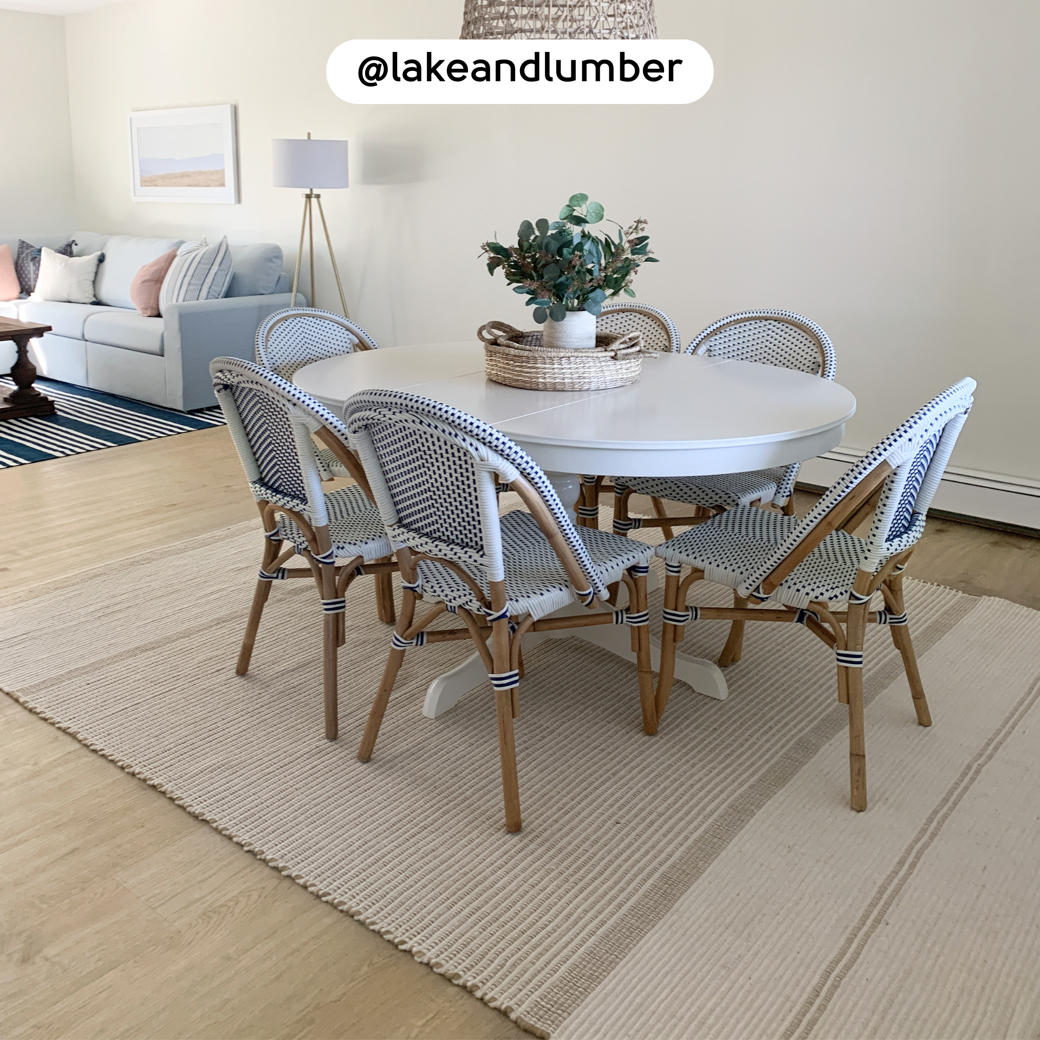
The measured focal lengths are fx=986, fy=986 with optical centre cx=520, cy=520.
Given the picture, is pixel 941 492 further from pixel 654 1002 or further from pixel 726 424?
pixel 654 1002

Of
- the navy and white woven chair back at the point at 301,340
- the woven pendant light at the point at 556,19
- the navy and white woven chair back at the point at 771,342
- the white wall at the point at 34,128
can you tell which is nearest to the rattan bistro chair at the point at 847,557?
the navy and white woven chair back at the point at 771,342

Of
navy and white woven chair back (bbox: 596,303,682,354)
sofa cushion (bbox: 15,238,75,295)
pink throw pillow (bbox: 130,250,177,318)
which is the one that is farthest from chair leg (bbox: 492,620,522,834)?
sofa cushion (bbox: 15,238,75,295)

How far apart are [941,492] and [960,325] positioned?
64 centimetres

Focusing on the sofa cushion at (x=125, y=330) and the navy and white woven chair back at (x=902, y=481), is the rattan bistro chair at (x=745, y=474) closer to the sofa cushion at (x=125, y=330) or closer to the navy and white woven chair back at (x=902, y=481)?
the navy and white woven chair back at (x=902, y=481)

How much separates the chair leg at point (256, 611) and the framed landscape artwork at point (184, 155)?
451 cm

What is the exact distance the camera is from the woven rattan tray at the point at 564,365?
2350 mm

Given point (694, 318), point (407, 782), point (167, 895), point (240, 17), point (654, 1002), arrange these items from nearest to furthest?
point (654, 1002) < point (167, 895) < point (407, 782) < point (694, 318) < point (240, 17)

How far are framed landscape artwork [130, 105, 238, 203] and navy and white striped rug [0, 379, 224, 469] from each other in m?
1.65

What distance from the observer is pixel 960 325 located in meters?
3.65

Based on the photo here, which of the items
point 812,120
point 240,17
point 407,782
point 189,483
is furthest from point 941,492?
point 240,17

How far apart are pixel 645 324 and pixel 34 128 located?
19.3 feet

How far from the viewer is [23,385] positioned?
5051 mm

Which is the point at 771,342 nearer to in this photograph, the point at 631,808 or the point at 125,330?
the point at 631,808

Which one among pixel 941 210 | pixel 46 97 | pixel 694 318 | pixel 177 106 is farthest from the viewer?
pixel 46 97
